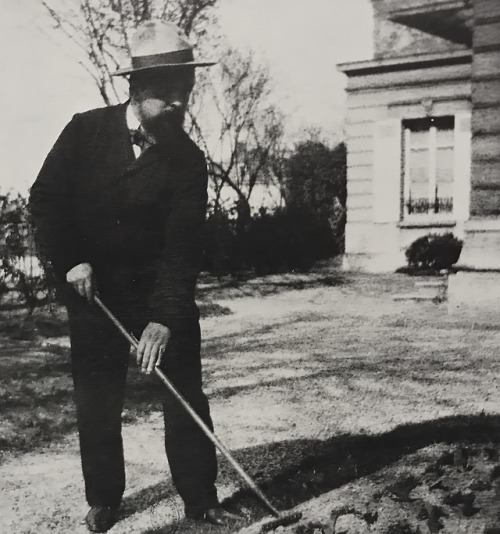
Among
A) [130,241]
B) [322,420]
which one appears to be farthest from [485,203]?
[130,241]

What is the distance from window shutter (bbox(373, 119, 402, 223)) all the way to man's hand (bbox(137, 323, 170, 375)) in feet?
7.75

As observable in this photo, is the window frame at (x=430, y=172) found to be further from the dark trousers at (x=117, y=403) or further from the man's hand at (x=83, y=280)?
the man's hand at (x=83, y=280)

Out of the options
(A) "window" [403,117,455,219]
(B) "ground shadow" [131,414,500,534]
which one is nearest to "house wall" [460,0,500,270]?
(A) "window" [403,117,455,219]

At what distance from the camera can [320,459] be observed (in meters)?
2.72

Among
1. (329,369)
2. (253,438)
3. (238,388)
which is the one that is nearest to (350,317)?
(329,369)

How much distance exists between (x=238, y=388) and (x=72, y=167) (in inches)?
51.5

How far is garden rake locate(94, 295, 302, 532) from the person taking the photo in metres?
2.32

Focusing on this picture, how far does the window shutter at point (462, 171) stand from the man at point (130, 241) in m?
1.97

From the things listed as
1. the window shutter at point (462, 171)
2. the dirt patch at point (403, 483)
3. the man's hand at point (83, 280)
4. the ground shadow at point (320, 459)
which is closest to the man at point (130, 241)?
the man's hand at point (83, 280)

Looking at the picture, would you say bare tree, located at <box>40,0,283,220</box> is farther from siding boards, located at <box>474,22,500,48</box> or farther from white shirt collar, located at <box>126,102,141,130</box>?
siding boards, located at <box>474,22,500,48</box>

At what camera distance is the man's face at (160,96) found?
2.41m

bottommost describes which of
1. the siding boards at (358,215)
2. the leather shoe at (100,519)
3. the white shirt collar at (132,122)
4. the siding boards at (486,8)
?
the leather shoe at (100,519)

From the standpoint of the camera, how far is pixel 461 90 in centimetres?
485

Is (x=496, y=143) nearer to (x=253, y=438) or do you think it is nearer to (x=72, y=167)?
(x=253, y=438)
